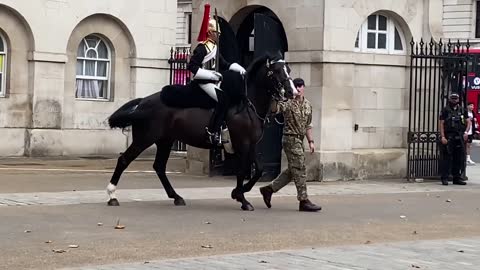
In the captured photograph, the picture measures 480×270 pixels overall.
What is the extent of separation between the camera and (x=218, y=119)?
13.4m

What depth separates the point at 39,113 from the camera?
77.9 ft

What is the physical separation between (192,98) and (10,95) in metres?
11.2

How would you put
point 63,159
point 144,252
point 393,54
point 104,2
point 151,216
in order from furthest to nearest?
point 104,2 < point 63,159 < point 393,54 < point 151,216 < point 144,252

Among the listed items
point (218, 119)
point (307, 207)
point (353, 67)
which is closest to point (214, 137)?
point (218, 119)

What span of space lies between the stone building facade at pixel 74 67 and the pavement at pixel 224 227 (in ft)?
18.7

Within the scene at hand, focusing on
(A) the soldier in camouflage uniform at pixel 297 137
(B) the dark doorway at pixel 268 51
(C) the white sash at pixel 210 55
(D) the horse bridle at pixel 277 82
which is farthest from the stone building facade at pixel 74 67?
(D) the horse bridle at pixel 277 82

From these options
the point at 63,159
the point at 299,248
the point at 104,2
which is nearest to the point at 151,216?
the point at 299,248

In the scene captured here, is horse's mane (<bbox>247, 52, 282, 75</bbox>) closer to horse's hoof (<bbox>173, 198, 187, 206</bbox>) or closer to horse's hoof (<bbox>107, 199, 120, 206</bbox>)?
horse's hoof (<bbox>173, 198, 187, 206</bbox>)

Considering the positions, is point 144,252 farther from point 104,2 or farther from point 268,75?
point 104,2

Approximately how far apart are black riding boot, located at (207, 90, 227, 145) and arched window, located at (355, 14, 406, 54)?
20.4 feet

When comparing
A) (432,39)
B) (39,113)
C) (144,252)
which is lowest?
(144,252)

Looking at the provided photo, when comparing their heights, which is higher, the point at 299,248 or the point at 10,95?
the point at 10,95

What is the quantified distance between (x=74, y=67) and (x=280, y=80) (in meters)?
12.5

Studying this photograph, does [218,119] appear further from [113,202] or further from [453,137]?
[453,137]
